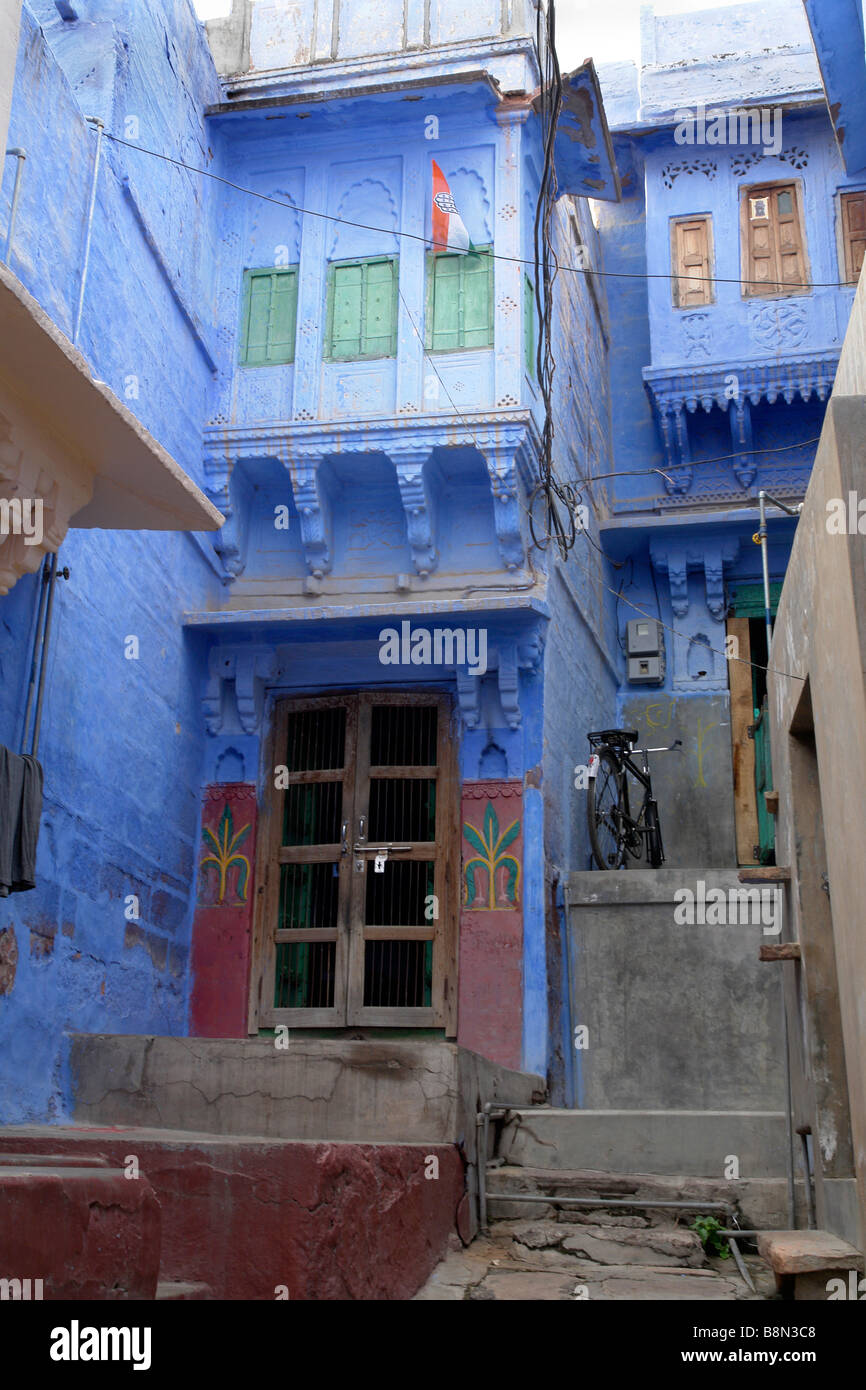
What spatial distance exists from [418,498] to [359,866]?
114 inches

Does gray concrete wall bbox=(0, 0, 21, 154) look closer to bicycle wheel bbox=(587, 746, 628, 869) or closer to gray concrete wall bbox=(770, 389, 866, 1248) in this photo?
gray concrete wall bbox=(770, 389, 866, 1248)

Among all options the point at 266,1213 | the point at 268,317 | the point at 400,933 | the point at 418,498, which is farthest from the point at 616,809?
the point at 266,1213

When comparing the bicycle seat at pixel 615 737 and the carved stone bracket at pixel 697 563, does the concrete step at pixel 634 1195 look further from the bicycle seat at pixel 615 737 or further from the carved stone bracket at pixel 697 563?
the carved stone bracket at pixel 697 563

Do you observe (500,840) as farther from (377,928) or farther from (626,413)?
(626,413)

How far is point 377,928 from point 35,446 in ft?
16.5

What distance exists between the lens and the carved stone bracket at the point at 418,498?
10.0m

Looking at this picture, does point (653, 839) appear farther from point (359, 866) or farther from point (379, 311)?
point (379, 311)

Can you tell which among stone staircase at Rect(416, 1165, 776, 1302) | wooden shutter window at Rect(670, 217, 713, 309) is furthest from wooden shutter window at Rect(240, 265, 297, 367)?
stone staircase at Rect(416, 1165, 776, 1302)

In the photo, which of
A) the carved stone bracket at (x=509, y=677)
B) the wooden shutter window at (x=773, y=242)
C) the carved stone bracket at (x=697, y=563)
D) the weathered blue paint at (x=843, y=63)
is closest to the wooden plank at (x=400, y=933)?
the carved stone bracket at (x=509, y=677)

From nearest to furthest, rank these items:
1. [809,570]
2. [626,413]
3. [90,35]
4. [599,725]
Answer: [809,570] < [90,35] < [599,725] < [626,413]

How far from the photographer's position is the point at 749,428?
13.4 metres
